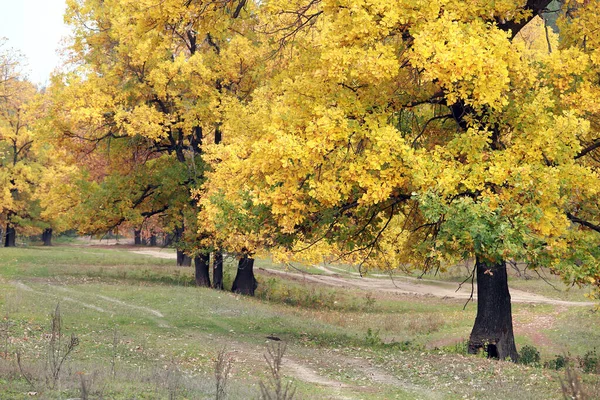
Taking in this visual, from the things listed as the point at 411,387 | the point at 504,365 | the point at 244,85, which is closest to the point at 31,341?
the point at 411,387

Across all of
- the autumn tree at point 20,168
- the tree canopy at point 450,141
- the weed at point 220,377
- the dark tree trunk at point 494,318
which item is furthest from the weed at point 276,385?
the autumn tree at point 20,168

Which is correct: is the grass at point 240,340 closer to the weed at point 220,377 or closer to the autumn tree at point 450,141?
the weed at point 220,377

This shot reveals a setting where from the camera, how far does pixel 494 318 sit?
56.2ft

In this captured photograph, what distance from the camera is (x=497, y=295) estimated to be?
1719 centimetres

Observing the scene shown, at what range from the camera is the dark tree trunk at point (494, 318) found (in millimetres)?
17156

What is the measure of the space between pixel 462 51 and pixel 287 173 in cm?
423

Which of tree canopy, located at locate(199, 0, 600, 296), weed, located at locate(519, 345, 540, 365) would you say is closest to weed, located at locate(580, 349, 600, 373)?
weed, located at locate(519, 345, 540, 365)

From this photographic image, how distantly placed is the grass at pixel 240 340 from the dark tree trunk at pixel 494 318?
40.6 inches

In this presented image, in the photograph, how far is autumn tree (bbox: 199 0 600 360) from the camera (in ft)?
45.0

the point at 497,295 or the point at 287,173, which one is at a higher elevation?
the point at 287,173

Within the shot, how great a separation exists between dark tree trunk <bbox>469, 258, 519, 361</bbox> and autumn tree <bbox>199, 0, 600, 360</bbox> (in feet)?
0.73

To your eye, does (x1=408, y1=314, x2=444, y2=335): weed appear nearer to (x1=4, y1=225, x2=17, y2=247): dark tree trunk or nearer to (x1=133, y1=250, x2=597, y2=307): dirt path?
(x1=133, y1=250, x2=597, y2=307): dirt path

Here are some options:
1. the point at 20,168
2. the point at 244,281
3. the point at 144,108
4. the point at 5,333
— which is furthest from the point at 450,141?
the point at 20,168

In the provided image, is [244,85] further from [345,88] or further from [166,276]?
[345,88]
